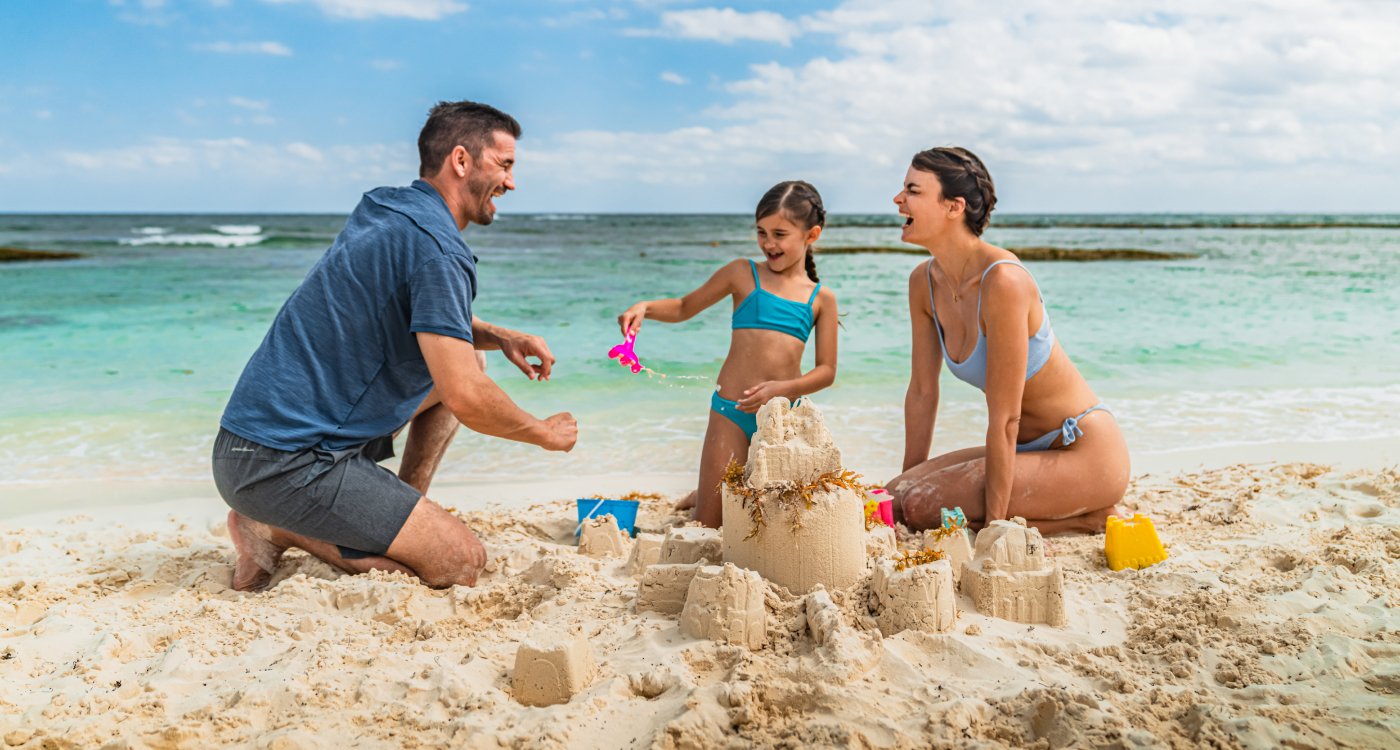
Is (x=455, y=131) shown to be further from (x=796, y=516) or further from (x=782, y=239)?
(x=796, y=516)

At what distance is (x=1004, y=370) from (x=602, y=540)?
1.67 meters

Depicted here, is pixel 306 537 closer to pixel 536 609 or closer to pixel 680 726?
pixel 536 609

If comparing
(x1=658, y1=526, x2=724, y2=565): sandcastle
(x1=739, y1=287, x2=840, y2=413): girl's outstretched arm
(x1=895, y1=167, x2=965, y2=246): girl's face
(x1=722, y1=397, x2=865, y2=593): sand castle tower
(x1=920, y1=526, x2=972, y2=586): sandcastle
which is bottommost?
(x1=920, y1=526, x2=972, y2=586): sandcastle

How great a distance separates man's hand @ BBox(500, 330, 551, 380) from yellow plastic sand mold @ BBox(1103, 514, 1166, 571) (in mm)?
2120

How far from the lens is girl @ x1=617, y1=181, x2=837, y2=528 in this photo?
Result: 4262 mm

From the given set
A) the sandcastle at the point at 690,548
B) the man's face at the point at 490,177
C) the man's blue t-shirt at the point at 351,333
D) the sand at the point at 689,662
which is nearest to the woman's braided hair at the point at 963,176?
the sand at the point at 689,662

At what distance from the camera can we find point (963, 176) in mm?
3715

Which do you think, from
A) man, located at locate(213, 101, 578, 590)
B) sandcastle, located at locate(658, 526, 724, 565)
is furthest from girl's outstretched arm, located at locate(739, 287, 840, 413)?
sandcastle, located at locate(658, 526, 724, 565)

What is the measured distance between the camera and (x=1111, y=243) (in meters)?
31.9

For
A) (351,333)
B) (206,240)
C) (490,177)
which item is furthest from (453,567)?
(206,240)

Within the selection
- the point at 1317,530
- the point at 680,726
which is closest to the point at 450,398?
the point at 680,726

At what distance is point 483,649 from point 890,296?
12972 millimetres

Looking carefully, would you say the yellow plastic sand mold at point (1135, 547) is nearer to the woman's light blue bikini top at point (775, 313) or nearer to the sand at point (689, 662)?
the sand at point (689, 662)

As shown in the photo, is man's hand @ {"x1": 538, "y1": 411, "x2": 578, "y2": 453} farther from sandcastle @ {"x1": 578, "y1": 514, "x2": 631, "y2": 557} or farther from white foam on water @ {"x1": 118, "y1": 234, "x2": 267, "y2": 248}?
white foam on water @ {"x1": 118, "y1": 234, "x2": 267, "y2": 248}
